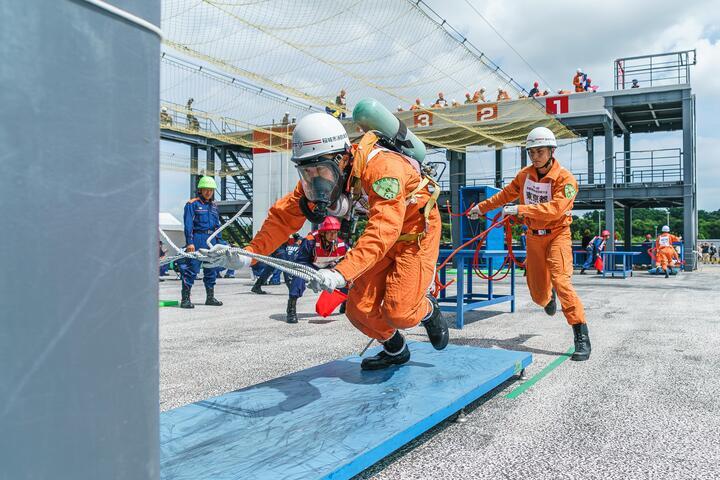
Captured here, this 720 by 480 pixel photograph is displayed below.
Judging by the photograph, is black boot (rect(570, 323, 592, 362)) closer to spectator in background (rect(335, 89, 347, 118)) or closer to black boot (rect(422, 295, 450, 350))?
black boot (rect(422, 295, 450, 350))

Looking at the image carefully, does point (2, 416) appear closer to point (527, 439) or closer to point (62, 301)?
point (62, 301)

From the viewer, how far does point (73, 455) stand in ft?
3.78

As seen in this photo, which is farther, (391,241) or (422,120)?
(422,120)

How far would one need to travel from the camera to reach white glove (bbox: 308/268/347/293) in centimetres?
226

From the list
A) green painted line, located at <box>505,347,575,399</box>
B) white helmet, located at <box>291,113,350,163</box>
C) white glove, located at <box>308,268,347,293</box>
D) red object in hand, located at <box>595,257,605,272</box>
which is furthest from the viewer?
red object in hand, located at <box>595,257,605,272</box>

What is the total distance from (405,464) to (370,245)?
1.01m

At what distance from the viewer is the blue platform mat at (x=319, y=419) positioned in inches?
84.6

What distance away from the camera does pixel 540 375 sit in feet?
14.0

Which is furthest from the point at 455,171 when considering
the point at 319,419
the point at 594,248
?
the point at 319,419

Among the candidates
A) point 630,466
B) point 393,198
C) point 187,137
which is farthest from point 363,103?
point 187,137

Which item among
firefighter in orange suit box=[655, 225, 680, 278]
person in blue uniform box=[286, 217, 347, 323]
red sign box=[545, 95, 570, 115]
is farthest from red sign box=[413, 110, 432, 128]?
person in blue uniform box=[286, 217, 347, 323]

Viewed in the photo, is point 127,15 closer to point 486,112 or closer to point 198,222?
point 198,222

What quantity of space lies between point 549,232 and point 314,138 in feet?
9.71

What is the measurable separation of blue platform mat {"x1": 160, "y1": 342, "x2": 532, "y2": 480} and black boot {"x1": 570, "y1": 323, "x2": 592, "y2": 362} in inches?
48.1
